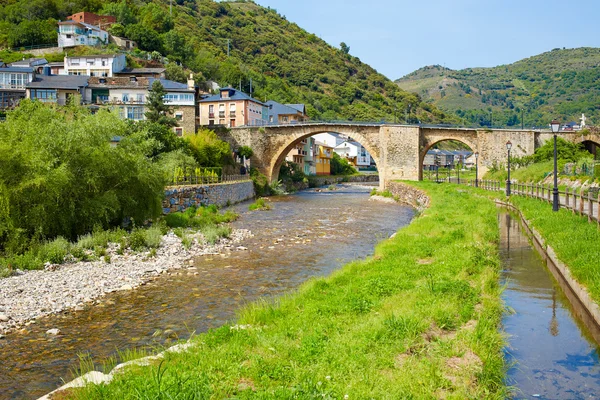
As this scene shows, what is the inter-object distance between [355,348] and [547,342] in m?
3.71

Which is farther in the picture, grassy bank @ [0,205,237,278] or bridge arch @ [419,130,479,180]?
bridge arch @ [419,130,479,180]

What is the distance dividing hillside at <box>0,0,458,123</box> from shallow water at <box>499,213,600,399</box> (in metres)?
82.1

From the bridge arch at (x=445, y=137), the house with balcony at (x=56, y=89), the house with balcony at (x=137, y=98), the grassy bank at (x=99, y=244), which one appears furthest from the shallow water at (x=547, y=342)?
the house with balcony at (x=56, y=89)

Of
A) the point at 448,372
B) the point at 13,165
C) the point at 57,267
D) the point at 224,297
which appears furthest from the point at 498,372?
the point at 13,165

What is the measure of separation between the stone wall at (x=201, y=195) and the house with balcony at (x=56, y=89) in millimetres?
21557

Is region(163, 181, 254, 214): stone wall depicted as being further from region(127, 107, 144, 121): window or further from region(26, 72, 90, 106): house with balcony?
region(26, 72, 90, 106): house with balcony

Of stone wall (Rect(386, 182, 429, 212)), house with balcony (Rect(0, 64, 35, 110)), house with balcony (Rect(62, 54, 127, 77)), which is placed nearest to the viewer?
stone wall (Rect(386, 182, 429, 212))

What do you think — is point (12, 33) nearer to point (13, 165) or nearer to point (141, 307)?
point (13, 165)

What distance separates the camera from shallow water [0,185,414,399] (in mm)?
8211

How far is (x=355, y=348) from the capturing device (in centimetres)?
654

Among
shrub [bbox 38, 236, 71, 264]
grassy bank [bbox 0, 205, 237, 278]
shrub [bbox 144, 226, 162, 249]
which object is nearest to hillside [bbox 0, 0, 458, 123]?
grassy bank [bbox 0, 205, 237, 278]

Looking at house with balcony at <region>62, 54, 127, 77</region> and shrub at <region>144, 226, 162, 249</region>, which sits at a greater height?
house with balcony at <region>62, 54, 127, 77</region>

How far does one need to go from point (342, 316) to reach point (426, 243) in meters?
7.17

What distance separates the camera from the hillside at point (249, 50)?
90812mm
